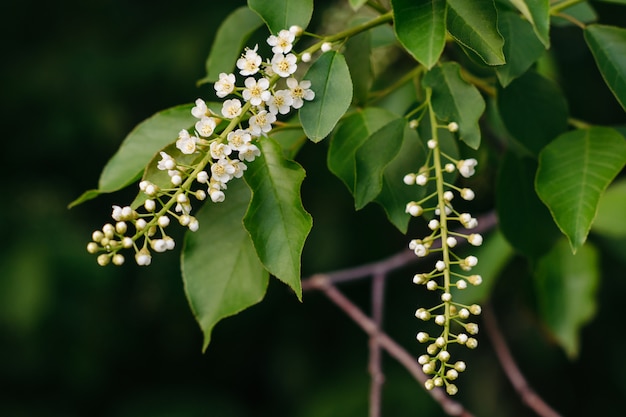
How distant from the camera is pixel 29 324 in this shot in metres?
3.53

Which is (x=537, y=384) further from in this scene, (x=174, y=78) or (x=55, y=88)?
(x=55, y=88)

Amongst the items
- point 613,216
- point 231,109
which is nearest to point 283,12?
point 231,109

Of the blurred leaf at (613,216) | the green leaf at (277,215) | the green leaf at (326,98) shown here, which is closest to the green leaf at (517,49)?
the green leaf at (326,98)

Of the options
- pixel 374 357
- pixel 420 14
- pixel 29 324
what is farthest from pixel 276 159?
pixel 29 324

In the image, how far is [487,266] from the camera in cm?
272

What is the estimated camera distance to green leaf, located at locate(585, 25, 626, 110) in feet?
4.75

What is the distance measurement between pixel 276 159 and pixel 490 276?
4.82ft

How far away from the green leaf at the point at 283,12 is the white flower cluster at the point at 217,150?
0.16 feet

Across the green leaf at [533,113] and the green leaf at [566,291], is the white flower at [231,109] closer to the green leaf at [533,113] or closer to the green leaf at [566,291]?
the green leaf at [533,113]

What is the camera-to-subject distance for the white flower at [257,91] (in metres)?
1.29

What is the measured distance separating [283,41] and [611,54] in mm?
615

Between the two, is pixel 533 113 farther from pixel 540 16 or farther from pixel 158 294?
pixel 158 294

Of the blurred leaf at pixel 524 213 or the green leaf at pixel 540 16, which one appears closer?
the green leaf at pixel 540 16

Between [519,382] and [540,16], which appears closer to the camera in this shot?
[540,16]
